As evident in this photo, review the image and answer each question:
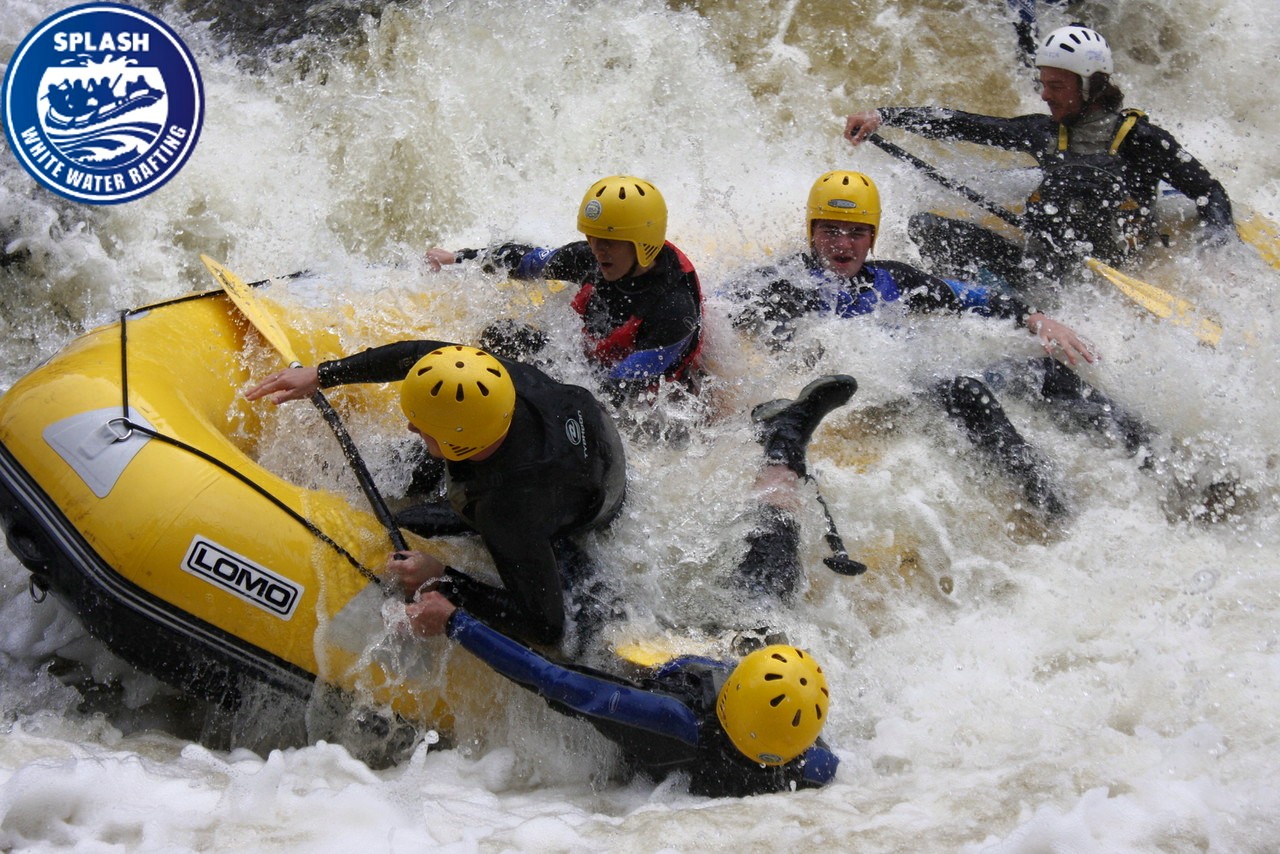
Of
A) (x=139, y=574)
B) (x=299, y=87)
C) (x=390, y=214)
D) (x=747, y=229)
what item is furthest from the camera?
(x=299, y=87)

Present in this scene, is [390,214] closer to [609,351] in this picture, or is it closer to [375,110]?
[375,110]

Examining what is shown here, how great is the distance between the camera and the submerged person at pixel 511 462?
2.96 metres

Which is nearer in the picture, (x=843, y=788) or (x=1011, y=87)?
(x=843, y=788)

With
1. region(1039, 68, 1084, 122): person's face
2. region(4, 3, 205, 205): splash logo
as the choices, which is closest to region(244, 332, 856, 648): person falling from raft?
region(4, 3, 205, 205): splash logo

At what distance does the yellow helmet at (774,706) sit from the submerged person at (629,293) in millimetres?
1348

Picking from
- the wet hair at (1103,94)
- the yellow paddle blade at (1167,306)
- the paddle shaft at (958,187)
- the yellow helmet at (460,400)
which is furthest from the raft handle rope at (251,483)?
the wet hair at (1103,94)

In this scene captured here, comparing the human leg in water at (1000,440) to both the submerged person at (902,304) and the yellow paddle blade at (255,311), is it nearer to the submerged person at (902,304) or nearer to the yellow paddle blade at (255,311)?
the submerged person at (902,304)

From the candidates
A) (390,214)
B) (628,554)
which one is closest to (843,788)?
(628,554)

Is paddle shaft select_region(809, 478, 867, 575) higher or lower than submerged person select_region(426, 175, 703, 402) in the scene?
lower

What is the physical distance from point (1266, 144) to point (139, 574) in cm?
652

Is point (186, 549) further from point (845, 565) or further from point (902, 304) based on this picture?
point (902, 304)

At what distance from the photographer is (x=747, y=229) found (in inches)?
214

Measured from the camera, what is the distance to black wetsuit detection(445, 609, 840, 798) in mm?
3170

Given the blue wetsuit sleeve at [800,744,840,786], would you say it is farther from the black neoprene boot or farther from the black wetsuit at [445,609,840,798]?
the black neoprene boot
